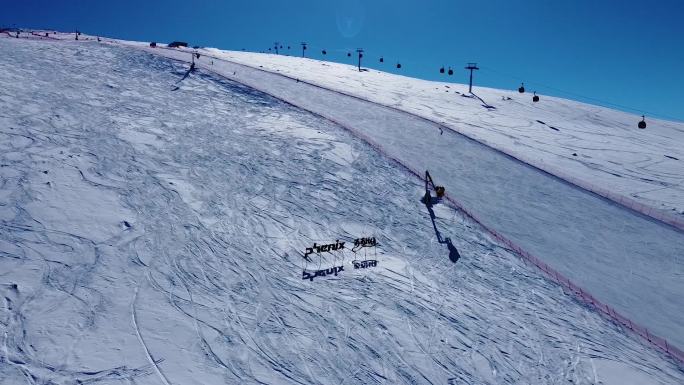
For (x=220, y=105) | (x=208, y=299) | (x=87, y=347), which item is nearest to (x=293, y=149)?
(x=220, y=105)

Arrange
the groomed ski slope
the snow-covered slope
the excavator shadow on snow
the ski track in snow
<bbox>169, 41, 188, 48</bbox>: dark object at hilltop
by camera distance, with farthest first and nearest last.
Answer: <bbox>169, 41, 188, 48</bbox>: dark object at hilltop
the snow-covered slope
the excavator shadow on snow
the groomed ski slope
the ski track in snow

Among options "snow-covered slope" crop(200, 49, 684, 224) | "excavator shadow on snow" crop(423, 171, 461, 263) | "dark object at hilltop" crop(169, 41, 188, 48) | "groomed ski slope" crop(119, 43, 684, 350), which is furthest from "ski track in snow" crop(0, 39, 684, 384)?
"dark object at hilltop" crop(169, 41, 188, 48)

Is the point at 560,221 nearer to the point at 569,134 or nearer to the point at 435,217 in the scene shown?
the point at 435,217

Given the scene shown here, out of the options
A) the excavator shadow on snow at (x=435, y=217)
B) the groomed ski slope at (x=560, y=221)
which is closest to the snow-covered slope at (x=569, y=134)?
the groomed ski slope at (x=560, y=221)

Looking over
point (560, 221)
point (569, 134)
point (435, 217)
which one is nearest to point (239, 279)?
point (435, 217)

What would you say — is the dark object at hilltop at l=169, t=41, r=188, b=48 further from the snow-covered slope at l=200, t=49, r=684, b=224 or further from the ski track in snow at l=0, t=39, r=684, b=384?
the ski track in snow at l=0, t=39, r=684, b=384

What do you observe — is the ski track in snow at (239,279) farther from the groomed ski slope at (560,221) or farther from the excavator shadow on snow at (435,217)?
the groomed ski slope at (560,221)
